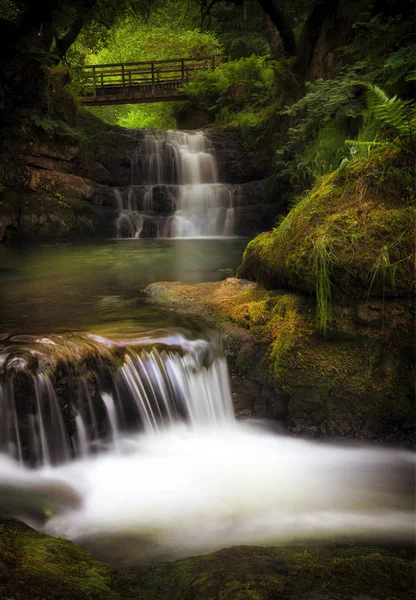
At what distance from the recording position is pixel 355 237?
15.2 ft

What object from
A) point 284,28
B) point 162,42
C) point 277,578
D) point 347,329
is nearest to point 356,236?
point 347,329

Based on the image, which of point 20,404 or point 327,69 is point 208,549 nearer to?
point 20,404

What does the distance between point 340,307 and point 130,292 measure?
3558 millimetres

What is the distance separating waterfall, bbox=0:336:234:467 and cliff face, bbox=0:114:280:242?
10697 millimetres

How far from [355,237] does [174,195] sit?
1220cm

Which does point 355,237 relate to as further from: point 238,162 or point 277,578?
point 238,162

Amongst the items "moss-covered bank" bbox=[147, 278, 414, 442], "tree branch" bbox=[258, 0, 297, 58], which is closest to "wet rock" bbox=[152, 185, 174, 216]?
"tree branch" bbox=[258, 0, 297, 58]

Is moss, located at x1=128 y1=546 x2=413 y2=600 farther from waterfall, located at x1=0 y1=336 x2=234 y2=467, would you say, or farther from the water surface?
the water surface

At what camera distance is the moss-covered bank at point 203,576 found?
74.0 inches

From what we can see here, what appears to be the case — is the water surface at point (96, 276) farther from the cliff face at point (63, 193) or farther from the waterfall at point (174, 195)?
the cliff face at point (63, 193)

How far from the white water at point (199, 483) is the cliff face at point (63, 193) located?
35.8 ft

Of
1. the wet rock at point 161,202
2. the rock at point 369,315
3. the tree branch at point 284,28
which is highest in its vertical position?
the tree branch at point 284,28

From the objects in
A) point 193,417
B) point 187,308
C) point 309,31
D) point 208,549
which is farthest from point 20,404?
point 309,31

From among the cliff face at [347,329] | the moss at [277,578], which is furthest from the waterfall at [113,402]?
the moss at [277,578]
